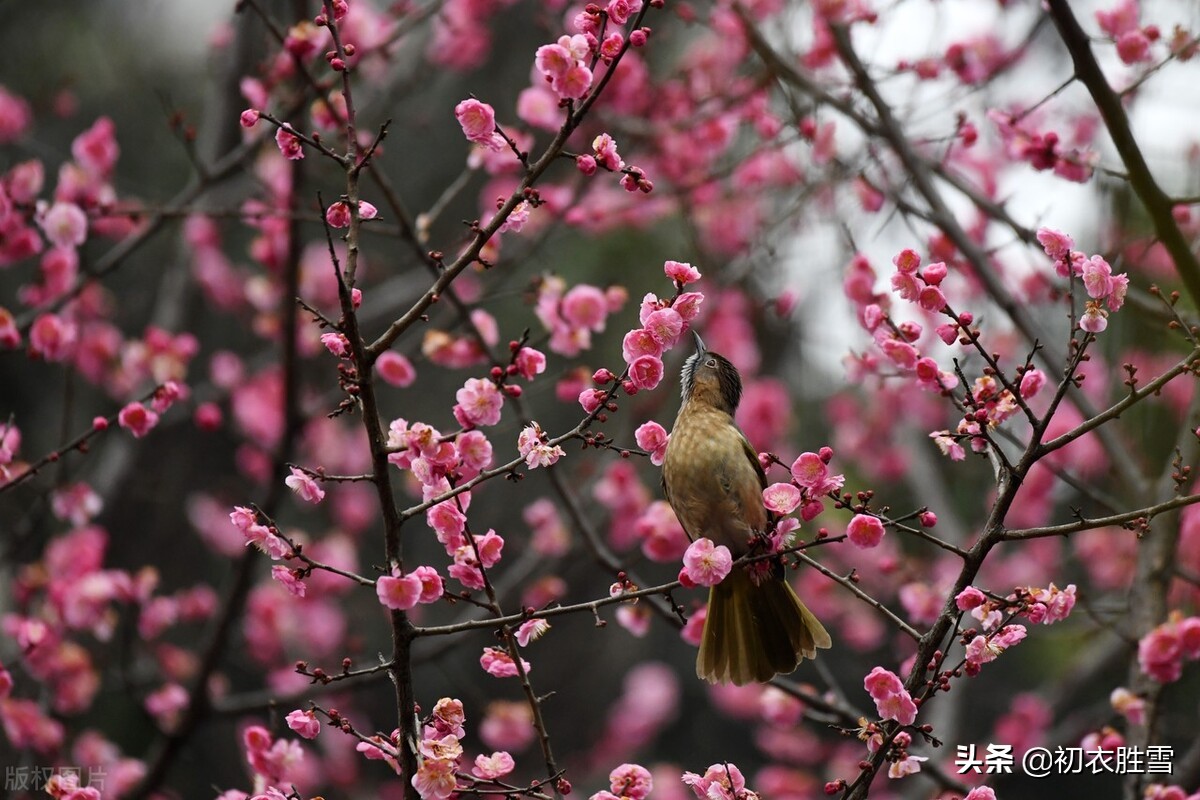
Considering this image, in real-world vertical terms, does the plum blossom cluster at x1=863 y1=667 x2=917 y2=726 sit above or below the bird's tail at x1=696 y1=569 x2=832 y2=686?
below

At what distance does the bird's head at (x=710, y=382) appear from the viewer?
11.5 ft

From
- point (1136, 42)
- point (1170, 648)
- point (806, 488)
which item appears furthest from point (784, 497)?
point (1136, 42)

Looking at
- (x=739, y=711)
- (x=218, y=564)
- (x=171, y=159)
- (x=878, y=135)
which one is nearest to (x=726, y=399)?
(x=878, y=135)

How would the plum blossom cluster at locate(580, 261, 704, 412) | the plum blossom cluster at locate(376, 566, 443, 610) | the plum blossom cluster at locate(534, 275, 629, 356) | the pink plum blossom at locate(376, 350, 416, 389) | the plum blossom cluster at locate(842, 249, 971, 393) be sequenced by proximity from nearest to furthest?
the plum blossom cluster at locate(376, 566, 443, 610)
the plum blossom cluster at locate(580, 261, 704, 412)
the plum blossom cluster at locate(842, 249, 971, 393)
the pink plum blossom at locate(376, 350, 416, 389)
the plum blossom cluster at locate(534, 275, 629, 356)

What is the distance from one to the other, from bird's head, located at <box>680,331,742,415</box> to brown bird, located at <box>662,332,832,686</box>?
0.11 ft

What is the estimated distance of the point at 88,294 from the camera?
5.48 m

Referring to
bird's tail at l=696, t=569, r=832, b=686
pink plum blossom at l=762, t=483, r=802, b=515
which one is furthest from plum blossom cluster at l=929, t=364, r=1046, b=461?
bird's tail at l=696, t=569, r=832, b=686

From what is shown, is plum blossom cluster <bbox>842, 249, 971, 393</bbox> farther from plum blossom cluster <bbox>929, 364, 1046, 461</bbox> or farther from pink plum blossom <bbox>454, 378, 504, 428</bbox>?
pink plum blossom <bbox>454, 378, 504, 428</bbox>

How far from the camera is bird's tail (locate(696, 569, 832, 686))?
295cm

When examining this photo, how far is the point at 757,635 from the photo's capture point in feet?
9.75

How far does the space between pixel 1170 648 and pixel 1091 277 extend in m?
1.24

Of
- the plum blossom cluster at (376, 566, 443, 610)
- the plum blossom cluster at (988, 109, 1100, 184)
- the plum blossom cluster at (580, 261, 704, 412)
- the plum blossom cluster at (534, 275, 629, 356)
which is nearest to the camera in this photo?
the plum blossom cluster at (376, 566, 443, 610)

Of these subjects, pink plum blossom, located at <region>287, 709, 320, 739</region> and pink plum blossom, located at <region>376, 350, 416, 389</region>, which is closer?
pink plum blossom, located at <region>287, 709, 320, 739</region>

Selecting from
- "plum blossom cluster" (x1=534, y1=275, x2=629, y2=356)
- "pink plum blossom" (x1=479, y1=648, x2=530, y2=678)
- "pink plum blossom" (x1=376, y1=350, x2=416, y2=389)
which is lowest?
"pink plum blossom" (x1=479, y1=648, x2=530, y2=678)
